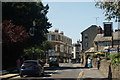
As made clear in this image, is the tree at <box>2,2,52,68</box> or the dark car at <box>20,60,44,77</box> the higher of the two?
the tree at <box>2,2,52,68</box>

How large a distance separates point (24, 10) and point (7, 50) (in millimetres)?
6253

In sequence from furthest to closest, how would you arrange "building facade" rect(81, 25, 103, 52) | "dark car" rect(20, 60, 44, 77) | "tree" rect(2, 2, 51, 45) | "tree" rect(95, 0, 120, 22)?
"building facade" rect(81, 25, 103, 52) < "tree" rect(2, 2, 51, 45) < "dark car" rect(20, 60, 44, 77) < "tree" rect(95, 0, 120, 22)

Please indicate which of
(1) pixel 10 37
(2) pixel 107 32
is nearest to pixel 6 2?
(1) pixel 10 37

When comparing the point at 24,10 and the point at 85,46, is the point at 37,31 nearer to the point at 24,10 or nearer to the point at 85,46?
the point at 24,10

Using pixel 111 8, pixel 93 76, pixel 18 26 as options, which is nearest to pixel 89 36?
pixel 18 26

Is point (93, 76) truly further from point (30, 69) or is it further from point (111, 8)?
point (111, 8)

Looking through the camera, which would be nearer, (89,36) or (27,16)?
(27,16)

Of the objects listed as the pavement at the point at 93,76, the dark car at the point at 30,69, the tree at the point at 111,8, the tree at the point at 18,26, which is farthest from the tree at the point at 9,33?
the tree at the point at 111,8

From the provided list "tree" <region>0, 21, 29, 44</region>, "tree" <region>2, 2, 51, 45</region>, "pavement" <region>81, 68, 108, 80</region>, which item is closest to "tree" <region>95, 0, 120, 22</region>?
"pavement" <region>81, 68, 108, 80</region>

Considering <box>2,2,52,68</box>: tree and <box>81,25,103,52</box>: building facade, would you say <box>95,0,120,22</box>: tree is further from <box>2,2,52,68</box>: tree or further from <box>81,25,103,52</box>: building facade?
<box>81,25,103,52</box>: building facade

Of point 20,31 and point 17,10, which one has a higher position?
point 17,10

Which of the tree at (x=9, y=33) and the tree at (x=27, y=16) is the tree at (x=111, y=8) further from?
the tree at (x=27, y=16)

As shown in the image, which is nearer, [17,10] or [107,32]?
[107,32]

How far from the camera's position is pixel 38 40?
2002 inches
